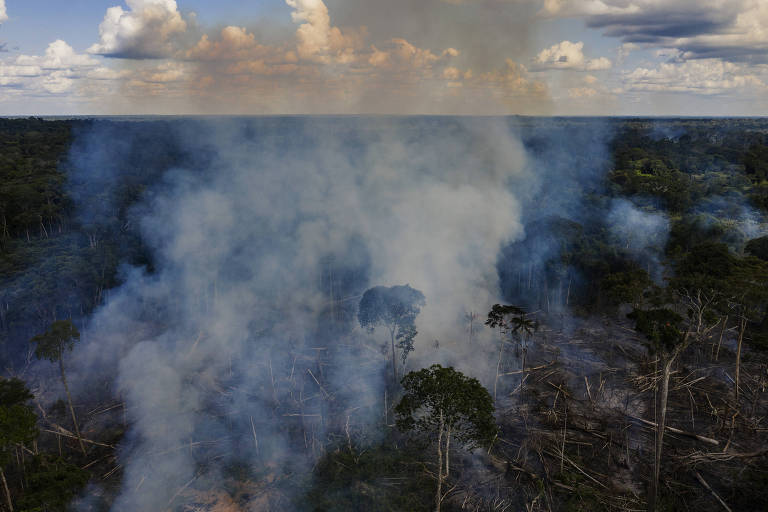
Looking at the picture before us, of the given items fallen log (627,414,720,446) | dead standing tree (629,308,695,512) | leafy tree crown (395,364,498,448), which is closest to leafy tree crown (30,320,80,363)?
leafy tree crown (395,364,498,448)

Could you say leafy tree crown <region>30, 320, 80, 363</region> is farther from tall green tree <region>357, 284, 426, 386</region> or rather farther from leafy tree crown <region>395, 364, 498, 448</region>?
leafy tree crown <region>395, 364, 498, 448</region>

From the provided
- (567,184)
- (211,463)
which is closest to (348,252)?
(211,463)

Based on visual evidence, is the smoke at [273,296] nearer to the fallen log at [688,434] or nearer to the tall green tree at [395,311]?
the tall green tree at [395,311]

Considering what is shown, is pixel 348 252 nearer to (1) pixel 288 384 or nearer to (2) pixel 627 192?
(1) pixel 288 384

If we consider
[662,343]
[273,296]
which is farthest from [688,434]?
[273,296]

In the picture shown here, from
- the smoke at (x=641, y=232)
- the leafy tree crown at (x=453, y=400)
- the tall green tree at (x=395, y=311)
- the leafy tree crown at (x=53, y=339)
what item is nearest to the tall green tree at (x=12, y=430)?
the leafy tree crown at (x=53, y=339)

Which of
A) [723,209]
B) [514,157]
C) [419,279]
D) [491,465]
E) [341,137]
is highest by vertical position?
[341,137]
